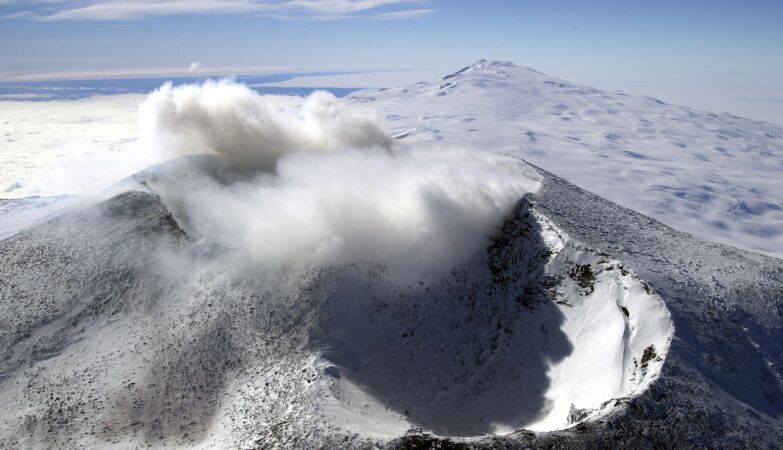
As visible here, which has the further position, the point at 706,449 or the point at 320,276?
the point at 320,276

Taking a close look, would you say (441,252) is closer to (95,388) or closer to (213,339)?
(213,339)

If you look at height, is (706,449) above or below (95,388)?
above

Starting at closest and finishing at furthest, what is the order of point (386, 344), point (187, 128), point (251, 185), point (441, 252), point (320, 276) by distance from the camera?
point (386, 344)
point (320, 276)
point (441, 252)
point (251, 185)
point (187, 128)

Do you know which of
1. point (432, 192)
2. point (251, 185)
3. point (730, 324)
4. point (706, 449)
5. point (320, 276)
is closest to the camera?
point (706, 449)

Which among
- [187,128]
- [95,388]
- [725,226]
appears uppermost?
[187,128]

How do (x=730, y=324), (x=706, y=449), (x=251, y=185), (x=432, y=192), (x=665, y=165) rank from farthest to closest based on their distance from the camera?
(x=665, y=165) < (x=251, y=185) < (x=432, y=192) < (x=730, y=324) < (x=706, y=449)

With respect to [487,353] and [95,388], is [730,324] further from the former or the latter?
[95,388]

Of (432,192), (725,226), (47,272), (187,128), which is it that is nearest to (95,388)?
(47,272)

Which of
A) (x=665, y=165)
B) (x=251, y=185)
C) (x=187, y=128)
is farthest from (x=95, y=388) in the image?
(x=665, y=165)

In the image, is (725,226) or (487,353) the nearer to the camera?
(487,353)
